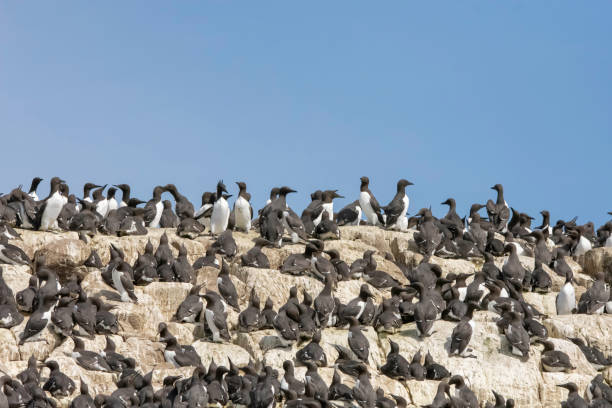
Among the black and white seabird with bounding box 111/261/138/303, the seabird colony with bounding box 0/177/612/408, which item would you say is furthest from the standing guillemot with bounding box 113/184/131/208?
the black and white seabird with bounding box 111/261/138/303

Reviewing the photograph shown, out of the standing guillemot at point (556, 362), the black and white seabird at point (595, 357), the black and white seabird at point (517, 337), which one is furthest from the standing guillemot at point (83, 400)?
the black and white seabird at point (595, 357)

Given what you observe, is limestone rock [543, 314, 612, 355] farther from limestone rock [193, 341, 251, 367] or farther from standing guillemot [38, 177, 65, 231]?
standing guillemot [38, 177, 65, 231]

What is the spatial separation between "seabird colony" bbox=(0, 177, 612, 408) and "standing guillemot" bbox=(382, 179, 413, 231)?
35 millimetres

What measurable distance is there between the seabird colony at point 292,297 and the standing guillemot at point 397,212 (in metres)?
0.03

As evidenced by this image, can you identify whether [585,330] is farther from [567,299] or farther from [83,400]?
[83,400]

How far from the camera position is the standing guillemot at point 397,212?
28.7m

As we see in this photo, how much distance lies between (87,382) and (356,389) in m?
4.63

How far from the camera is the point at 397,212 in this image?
2864 cm

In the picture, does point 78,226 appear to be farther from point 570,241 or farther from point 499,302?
point 570,241

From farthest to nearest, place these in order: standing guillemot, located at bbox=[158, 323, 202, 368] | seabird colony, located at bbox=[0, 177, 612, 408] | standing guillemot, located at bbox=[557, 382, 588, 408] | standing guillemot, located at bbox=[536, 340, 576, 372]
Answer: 1. standing guillemot, located at bbox=[536, 340, 576, 372]
2. standing guillemot, located at bbox=[158, 323, 202, 368]
3. standing guillemot, located at bbox=[557, 382, 588, 408]
4. seabird colony, located at bbox=[0, 177, 612, 408]

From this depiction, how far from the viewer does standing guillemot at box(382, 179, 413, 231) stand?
28688mm

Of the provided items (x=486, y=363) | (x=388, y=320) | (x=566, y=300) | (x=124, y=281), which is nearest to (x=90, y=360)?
(x=124, y=281)

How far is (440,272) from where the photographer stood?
82.3ft

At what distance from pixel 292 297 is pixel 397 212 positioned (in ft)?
21.0
